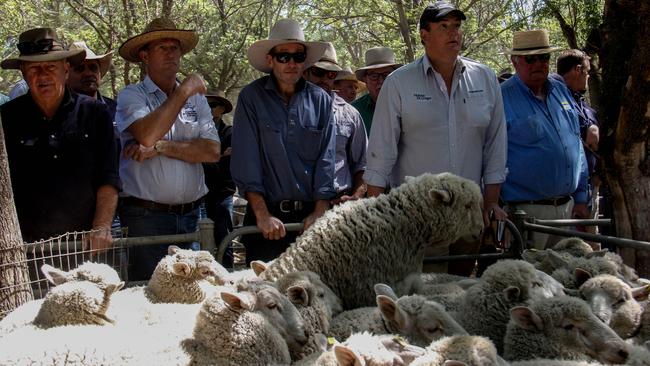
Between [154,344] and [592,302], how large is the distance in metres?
2.14

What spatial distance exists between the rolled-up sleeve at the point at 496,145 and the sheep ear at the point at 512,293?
1.67m

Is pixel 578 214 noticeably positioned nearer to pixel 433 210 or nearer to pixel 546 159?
pixel 546 159

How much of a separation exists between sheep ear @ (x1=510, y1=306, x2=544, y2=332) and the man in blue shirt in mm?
1984

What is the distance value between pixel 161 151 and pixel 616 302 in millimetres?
3260

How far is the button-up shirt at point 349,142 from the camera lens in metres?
5.45

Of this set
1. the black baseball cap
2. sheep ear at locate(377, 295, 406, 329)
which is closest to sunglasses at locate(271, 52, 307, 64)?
the black baseball cap

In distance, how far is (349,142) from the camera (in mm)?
5617

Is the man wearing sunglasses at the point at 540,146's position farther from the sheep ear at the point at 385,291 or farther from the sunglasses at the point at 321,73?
the sheep ear at the point at 385,291

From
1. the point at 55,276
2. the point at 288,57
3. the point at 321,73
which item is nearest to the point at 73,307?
the point at 55,276

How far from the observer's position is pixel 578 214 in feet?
20.5

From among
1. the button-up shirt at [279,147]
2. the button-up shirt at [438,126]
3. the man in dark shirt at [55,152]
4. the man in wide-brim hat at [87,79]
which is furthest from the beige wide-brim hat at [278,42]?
the man in wide-brim hat at [87,79]

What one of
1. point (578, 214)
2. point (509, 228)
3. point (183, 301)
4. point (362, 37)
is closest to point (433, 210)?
point (509, 228)

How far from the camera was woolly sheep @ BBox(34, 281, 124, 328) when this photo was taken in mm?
3307

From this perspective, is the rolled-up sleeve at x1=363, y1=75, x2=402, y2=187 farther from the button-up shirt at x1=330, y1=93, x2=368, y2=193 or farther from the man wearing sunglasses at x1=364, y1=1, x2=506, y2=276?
the button-up shirt at x1=330, y1=93, x2=368, y2=193
